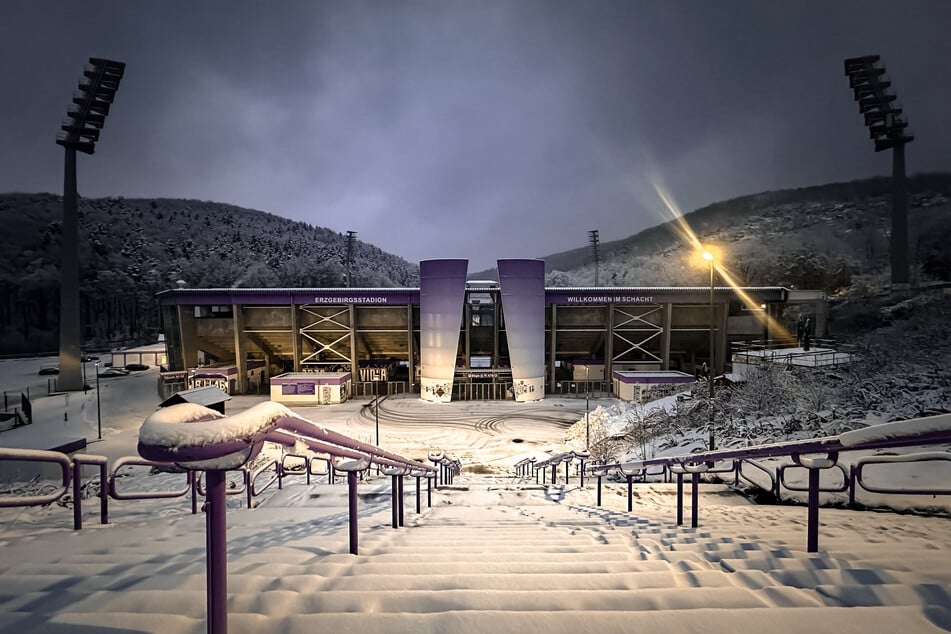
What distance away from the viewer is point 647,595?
2381 millimetres

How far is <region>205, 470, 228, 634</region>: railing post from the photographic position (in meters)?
1.90

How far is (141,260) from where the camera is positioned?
323 feet

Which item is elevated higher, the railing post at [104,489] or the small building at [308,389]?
the railing post at [104,489]

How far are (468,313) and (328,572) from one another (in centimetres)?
2931

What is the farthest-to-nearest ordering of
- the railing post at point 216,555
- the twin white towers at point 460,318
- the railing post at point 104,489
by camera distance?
the twin white towers at point 460,318
the railing post at point 104,489
the railing post at point 216,555

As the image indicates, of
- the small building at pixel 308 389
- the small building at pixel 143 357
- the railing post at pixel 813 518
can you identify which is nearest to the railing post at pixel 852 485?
the railing post at pixel 813 518

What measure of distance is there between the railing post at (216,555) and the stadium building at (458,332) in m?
27.7

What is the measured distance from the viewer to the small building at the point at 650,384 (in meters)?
27.8

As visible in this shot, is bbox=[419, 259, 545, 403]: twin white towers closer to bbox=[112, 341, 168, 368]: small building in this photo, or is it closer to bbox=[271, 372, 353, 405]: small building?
bbox=[271, 372, 353, 405]: small building

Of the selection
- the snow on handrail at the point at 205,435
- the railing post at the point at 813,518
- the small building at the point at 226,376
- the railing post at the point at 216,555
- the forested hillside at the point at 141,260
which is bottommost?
the small building at the point at 226,376

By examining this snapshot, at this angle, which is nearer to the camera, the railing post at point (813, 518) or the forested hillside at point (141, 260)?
the railing post at point (813, 518)

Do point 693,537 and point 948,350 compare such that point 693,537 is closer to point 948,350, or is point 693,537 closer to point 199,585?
point 199,585

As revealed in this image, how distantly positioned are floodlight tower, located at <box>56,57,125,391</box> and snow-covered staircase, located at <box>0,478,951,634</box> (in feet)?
121

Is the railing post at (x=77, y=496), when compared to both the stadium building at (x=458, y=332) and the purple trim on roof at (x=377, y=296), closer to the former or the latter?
the stadium building at (x=458, y=332)
